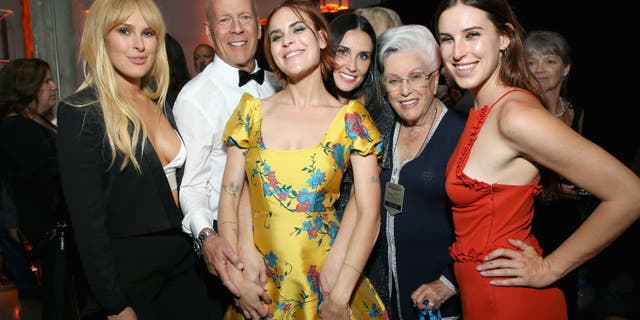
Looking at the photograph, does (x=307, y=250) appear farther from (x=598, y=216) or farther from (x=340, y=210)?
(x=598, y=216)

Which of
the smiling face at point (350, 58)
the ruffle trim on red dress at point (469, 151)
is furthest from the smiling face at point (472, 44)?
the smiling face at point (350, 58)

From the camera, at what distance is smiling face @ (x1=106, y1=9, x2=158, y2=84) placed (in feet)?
6.02

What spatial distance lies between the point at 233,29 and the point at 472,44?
49.6 inches

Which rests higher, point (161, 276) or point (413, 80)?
point (413, 80)

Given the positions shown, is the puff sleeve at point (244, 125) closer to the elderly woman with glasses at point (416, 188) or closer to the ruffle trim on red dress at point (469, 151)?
the elderly woman with glasses at point (416, 188)

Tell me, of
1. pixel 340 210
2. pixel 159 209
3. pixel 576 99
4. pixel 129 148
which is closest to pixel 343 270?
pixel 340 210

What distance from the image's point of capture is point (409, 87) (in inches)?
78.8

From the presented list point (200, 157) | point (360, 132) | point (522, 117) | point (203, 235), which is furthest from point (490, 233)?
point (200, 157)

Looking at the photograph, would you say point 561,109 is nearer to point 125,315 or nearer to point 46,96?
point 125,315

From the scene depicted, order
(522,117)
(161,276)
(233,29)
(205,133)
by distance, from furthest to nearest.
A: (233,29) < (205,133) < (161,276) < (522,117)

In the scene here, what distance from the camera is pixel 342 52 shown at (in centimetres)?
224

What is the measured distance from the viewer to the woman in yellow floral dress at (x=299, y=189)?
167cm

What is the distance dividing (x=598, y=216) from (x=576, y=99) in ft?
8.91

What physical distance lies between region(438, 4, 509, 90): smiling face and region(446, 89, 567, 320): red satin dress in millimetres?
123
